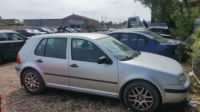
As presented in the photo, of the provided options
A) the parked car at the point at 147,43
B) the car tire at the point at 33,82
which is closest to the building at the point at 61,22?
the parked car at the point at 147,43

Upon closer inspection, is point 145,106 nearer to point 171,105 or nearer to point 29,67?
point 171,105

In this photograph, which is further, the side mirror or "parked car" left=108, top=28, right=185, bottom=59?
"parked car" left=108, top=28, right=185, bottom=59

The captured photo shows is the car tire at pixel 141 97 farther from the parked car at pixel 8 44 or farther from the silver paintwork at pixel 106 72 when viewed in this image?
the parked car at pixel 8 44

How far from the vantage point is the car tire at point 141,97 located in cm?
496

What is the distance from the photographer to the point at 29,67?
6352 mm

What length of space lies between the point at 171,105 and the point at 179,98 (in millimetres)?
207

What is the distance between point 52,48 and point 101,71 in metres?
1.50

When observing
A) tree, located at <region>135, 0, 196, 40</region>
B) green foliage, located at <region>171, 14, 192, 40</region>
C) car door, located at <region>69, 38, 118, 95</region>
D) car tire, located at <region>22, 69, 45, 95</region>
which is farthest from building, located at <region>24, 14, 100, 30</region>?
car door, located at <region>69, 38, 118, 95</region>

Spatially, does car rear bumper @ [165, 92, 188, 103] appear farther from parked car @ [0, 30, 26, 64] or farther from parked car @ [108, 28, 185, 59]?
parked car @ [0, 30, 26, 64]

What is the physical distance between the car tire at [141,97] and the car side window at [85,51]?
3.16 ft

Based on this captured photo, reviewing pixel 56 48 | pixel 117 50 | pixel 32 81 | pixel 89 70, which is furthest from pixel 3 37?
pixel 117 50

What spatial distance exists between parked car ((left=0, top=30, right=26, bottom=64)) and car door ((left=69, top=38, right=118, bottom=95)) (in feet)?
22.5

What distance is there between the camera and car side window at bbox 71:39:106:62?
5.54m

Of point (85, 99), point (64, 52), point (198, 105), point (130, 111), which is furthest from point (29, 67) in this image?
point (198, 105)
